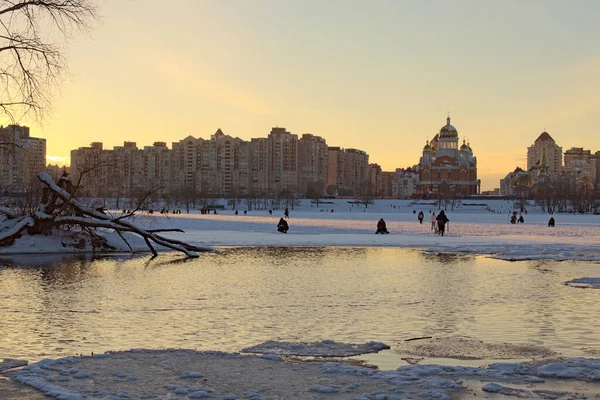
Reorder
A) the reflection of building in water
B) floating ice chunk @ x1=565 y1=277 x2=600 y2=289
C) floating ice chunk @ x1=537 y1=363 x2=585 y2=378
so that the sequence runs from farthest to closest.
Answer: floating ice chunk @ x1=565 y1=277 x2=600 y2=289 < the reflection of building in water < floating ice chunk @ x1=537 y1=363 x2=585 y2=378

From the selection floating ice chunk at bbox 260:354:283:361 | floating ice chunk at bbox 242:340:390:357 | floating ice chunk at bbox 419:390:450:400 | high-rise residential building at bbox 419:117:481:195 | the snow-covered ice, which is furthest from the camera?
high-rise residential building at bbox 419:117:481:195

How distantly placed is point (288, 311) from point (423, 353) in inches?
156

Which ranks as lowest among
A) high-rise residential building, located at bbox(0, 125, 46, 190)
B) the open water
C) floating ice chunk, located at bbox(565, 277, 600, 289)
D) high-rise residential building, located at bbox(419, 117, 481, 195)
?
the open water

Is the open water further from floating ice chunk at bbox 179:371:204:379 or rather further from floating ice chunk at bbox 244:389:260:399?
floating ice chunk at bbox 244:389:260:399

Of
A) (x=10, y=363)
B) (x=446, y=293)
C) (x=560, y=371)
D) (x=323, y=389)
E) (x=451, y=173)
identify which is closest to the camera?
(x=323, y=389)

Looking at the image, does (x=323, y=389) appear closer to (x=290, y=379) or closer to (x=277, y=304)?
(x=290, y=379)

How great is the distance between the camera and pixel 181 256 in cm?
2539

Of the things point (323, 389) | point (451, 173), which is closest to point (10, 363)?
point (323, 389)

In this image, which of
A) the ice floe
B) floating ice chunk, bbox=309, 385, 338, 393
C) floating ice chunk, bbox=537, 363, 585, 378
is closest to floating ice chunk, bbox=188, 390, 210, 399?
floating ice chunk, bbox=309, 385, 338, 393

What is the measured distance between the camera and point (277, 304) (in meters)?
13.9

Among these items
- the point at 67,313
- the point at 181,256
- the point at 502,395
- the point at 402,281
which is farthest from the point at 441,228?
the point at 502,395

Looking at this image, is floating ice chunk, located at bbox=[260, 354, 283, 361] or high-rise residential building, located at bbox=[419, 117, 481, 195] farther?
high-rise residential building, located at bbox=[419, 117, 481, 195]

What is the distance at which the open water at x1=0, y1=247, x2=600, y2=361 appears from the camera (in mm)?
10633

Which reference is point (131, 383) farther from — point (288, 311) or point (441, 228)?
point (441, 228)
